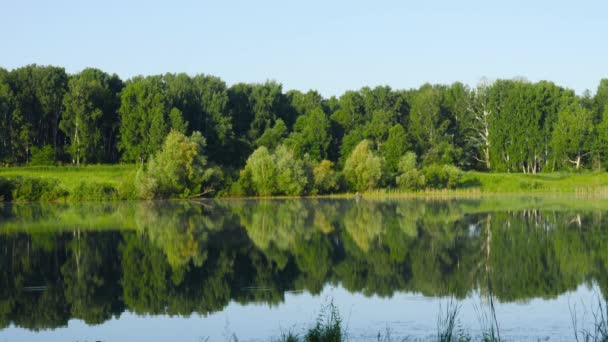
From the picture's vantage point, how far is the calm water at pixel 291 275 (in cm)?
1495

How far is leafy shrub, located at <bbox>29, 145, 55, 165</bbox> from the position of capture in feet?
221

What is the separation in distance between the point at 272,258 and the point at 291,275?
11.6 feet

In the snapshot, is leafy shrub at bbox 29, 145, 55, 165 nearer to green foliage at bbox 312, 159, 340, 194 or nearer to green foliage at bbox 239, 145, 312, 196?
green foliage at bbox 239, 145, 312, 196

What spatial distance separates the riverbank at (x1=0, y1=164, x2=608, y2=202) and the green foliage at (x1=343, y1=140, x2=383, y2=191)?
776 millimetres

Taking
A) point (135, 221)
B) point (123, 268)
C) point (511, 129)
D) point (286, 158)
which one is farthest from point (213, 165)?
point (123, 268)

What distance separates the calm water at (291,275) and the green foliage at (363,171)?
2388 cm

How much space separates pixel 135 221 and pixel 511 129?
4609cm

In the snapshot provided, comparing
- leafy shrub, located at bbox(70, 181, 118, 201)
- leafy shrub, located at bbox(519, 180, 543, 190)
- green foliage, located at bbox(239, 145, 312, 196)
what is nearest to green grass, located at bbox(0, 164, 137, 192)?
leafy shrub, located at bbox(70, 181, 118, 201)

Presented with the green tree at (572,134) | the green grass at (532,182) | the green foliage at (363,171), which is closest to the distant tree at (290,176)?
the green foliage at (363,171)

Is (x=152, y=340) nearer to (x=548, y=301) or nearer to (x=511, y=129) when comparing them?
(x=548, y=301)

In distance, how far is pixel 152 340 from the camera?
13844 mm

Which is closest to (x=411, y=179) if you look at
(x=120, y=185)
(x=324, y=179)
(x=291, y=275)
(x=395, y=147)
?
(x=324, y=179)

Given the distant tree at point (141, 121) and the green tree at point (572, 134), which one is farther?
the green tree at point (572, 134)

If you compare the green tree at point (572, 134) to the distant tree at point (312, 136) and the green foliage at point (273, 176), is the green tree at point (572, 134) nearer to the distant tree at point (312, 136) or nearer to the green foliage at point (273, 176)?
the distant tree at point (312, 136)
